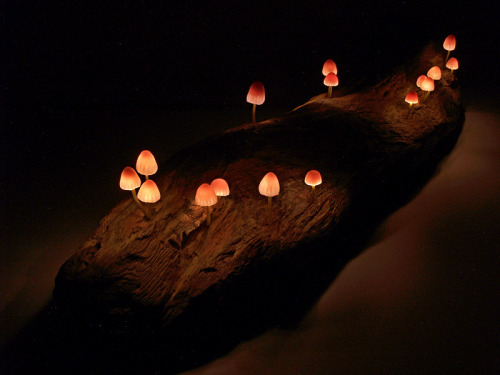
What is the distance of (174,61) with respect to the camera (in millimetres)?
8633

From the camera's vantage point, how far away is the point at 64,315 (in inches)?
161

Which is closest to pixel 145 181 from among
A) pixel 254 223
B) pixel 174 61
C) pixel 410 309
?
pixel 254 223

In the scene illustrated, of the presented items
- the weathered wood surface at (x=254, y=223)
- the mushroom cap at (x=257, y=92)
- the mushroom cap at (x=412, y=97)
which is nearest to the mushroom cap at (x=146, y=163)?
the weathered wood surface at (x=254, y=223)

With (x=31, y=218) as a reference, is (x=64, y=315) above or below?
below

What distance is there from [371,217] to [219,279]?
2.24 meters

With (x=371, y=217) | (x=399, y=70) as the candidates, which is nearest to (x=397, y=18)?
(x=399, y=70)

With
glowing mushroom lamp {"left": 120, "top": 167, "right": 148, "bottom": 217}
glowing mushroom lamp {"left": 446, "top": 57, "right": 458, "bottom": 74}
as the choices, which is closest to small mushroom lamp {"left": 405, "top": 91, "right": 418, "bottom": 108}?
glowing mushroom lamp {"left": 446, "top": 57, "right": 458, "bottom": 74}

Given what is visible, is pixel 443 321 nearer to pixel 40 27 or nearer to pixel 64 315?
pixel 64 315

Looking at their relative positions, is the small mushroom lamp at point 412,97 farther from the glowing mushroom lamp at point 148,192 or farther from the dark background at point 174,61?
the glowing mushroom lamp at point 148,192

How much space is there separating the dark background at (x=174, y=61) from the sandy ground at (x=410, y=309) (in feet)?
10.4

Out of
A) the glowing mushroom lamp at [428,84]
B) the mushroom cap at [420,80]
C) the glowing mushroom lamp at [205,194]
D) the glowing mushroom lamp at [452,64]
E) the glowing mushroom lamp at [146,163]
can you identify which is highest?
the glowing mushroom lamp at [452,64]

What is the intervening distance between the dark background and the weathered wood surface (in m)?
2.04

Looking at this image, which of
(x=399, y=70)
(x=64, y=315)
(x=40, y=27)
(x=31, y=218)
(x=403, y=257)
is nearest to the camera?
(x=64, y=315)

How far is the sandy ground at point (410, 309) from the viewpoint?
3562mm
